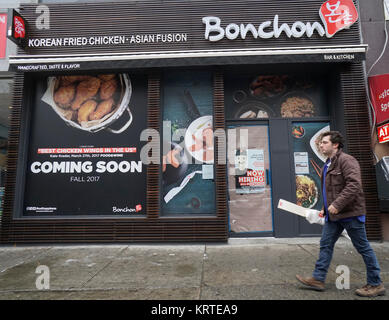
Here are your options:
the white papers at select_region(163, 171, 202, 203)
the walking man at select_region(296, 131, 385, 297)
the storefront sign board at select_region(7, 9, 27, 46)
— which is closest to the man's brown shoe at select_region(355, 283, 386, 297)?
the walking man at select_region(296, 131, 385, 297)

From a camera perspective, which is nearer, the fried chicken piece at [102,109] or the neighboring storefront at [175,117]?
the neighboring storefront at [175,117]

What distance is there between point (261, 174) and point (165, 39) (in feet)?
13.4

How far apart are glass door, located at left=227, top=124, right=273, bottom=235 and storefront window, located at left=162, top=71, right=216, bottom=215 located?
60cm

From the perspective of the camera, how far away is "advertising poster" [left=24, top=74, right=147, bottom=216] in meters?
5.75

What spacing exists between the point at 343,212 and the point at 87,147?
5.42 metres

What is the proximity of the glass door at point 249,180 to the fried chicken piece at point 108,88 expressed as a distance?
311 centimetres

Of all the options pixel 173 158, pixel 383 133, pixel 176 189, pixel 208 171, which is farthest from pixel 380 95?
pixel 176 189

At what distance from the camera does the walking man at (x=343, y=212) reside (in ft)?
9.50

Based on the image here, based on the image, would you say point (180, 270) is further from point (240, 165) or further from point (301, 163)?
point (301, 163)

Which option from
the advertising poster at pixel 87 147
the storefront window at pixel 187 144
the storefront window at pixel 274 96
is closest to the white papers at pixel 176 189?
the storefront window at pixel 187 144

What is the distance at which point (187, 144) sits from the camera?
591cm

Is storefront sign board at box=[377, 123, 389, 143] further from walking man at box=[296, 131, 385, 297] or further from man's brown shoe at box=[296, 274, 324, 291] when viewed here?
man's brown shoe at box=[296, 274, 324, 291]

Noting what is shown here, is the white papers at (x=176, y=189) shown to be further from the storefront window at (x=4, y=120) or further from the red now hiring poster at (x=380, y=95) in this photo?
the red now hiring poster at (x=380, y=95)
